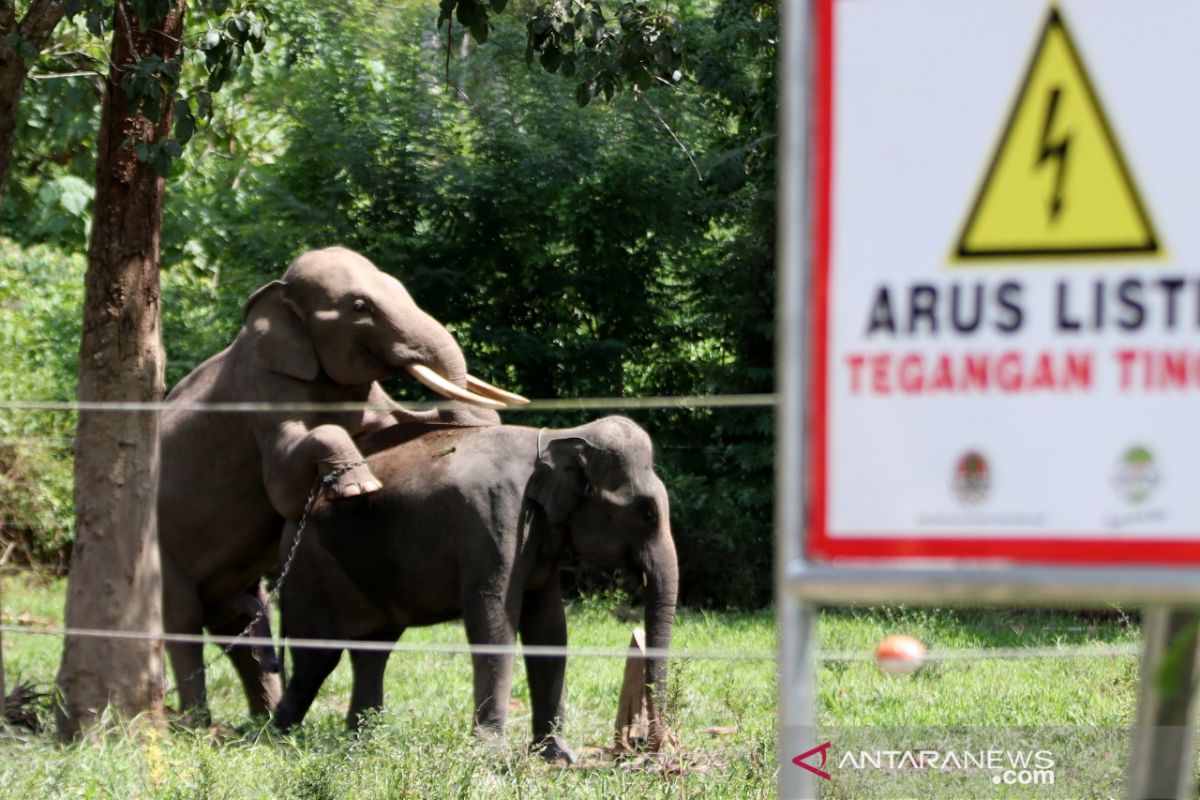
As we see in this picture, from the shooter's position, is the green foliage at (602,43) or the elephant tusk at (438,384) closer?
the green foliage at (602,43)

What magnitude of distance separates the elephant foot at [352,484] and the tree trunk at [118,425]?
72cm

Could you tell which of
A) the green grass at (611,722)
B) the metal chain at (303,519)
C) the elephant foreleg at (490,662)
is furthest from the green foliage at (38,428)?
the elephant foreleg at (490,662)

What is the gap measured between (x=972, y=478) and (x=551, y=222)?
442 inches

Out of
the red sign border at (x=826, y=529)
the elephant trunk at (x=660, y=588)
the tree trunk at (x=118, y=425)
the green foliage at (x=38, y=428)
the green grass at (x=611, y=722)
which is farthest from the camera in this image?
the green foliage at (x=38, y=428)

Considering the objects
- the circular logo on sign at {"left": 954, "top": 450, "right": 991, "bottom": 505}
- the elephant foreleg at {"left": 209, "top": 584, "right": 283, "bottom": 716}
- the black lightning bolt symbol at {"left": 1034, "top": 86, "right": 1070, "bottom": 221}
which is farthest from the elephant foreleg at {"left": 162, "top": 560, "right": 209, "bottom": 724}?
the black lightning bolt symbol at {"left": 1034, "top": 86, "right": 1070, "bottom": 221}

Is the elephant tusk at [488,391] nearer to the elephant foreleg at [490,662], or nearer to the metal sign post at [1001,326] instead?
the elephant foreleg at [490,662]

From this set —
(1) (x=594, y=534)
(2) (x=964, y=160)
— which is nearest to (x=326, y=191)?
(1) (x=594, y=534)

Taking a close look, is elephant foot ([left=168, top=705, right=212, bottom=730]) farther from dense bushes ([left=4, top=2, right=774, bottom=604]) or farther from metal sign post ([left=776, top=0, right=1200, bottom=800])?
dense bushes ([left=4, top=2, right=774, bottom=604])

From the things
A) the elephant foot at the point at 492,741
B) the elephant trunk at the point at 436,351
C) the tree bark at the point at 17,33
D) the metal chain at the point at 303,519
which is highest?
the tree bark at the point at 17,33

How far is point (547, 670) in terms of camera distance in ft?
21.2

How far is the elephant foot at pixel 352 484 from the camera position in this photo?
636 centimetres

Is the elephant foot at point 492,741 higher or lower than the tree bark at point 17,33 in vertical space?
lower

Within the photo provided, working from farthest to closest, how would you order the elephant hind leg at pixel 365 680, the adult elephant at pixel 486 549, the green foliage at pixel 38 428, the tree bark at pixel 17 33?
the green foliage at pixel 38 428
the elephant hind leg at pixel 365 680
the adult elephant at pixel 486 549
the tree bark at pixel 17 33

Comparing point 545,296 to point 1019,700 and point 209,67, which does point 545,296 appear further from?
point 209,67
